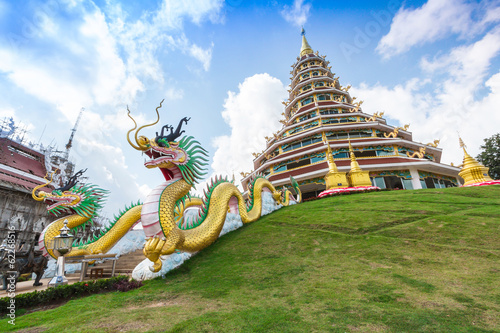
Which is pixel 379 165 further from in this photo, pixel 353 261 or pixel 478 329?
pixel 478 329

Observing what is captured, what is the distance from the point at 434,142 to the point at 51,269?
3011 centimetres

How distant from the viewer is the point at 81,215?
36.2 ft

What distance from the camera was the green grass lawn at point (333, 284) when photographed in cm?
328

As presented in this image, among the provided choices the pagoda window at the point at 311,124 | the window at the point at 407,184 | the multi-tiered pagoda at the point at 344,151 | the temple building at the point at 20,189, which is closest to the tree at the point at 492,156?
the multi-tiered pagoda at the point at 344,151

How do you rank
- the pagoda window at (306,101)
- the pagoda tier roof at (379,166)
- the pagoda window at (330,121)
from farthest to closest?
the pagoda window at (306,101) → the pagoda window at (330,121) → the pagoda tier roof at (379,166)

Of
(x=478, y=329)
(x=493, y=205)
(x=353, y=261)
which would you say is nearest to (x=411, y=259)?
(x=353, y=261)

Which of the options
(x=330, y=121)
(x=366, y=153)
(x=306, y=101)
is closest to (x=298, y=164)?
(x=366, y=153)

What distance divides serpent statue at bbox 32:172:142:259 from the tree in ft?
127

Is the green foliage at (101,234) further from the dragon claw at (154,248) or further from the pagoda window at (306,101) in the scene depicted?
the pagoda window at (306,101)

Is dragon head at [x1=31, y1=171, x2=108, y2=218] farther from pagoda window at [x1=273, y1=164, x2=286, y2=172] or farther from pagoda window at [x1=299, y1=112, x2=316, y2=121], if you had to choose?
pagoda window at [x1=299, y1=112, x2=316, y2=121]

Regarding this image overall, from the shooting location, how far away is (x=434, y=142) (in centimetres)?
2188

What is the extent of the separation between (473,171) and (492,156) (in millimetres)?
21978

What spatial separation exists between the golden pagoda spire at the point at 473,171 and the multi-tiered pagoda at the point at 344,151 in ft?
12.3

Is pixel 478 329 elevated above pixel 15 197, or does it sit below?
below
